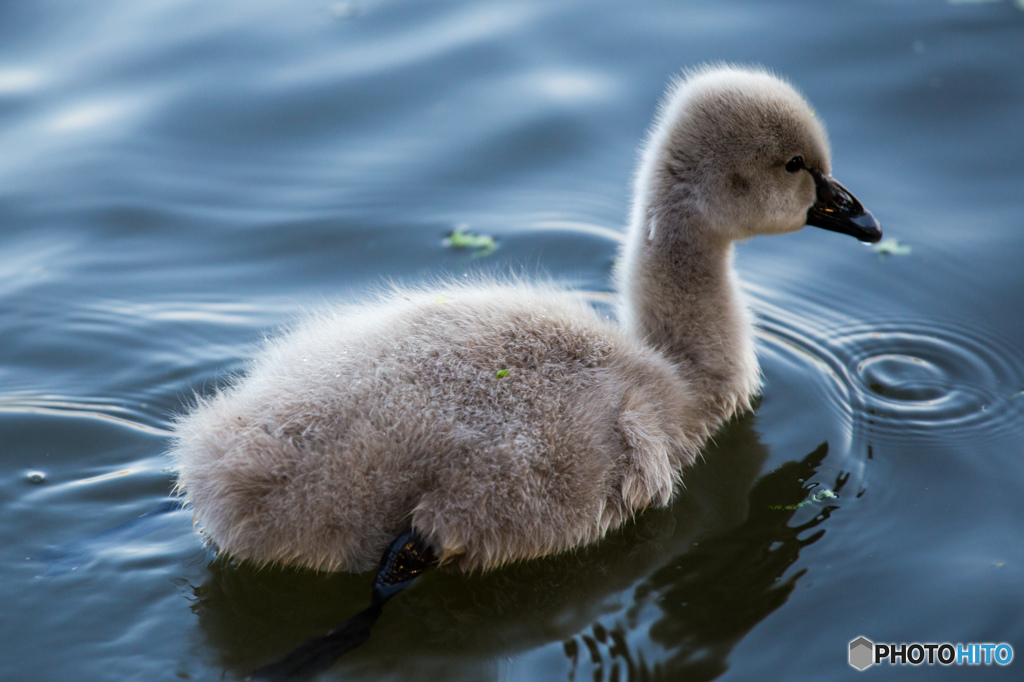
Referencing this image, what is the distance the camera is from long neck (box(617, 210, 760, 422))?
3.44 metres

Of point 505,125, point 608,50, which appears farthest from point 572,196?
point 608,50

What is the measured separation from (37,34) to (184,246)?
2.34 metres

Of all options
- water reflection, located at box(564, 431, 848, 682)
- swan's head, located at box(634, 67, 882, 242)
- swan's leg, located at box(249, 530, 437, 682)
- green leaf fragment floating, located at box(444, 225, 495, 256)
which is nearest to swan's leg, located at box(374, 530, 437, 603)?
swan's leg, located at box(249, 530, 437, 682)

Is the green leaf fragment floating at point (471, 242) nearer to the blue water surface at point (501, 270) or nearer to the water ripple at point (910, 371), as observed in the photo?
the blue water surface at point (501, 270)

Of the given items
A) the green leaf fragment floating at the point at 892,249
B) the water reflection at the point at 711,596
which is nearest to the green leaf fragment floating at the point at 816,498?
the water reflection at the point at 711,596

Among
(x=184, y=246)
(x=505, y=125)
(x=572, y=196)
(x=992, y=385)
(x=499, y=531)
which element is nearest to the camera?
(x=499, y=531)

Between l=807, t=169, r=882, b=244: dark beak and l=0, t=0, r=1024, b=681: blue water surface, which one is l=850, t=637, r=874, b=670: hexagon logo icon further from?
l=807, t=169, r=882, b=244: dark beak

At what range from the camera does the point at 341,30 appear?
611 centimetres

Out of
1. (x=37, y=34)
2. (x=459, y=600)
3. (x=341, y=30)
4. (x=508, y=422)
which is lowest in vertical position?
(x=459, y=600)

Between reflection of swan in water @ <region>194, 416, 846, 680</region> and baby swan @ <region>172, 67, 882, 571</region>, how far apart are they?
0.39 feet

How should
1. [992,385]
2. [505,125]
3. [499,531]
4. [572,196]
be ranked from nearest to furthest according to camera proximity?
[499,531]
[992,385]
[572,196]
[505,125]

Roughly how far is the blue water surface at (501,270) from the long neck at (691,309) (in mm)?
286

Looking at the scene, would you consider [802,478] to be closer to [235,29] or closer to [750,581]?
[750,581]

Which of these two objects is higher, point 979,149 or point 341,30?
point 341,30
